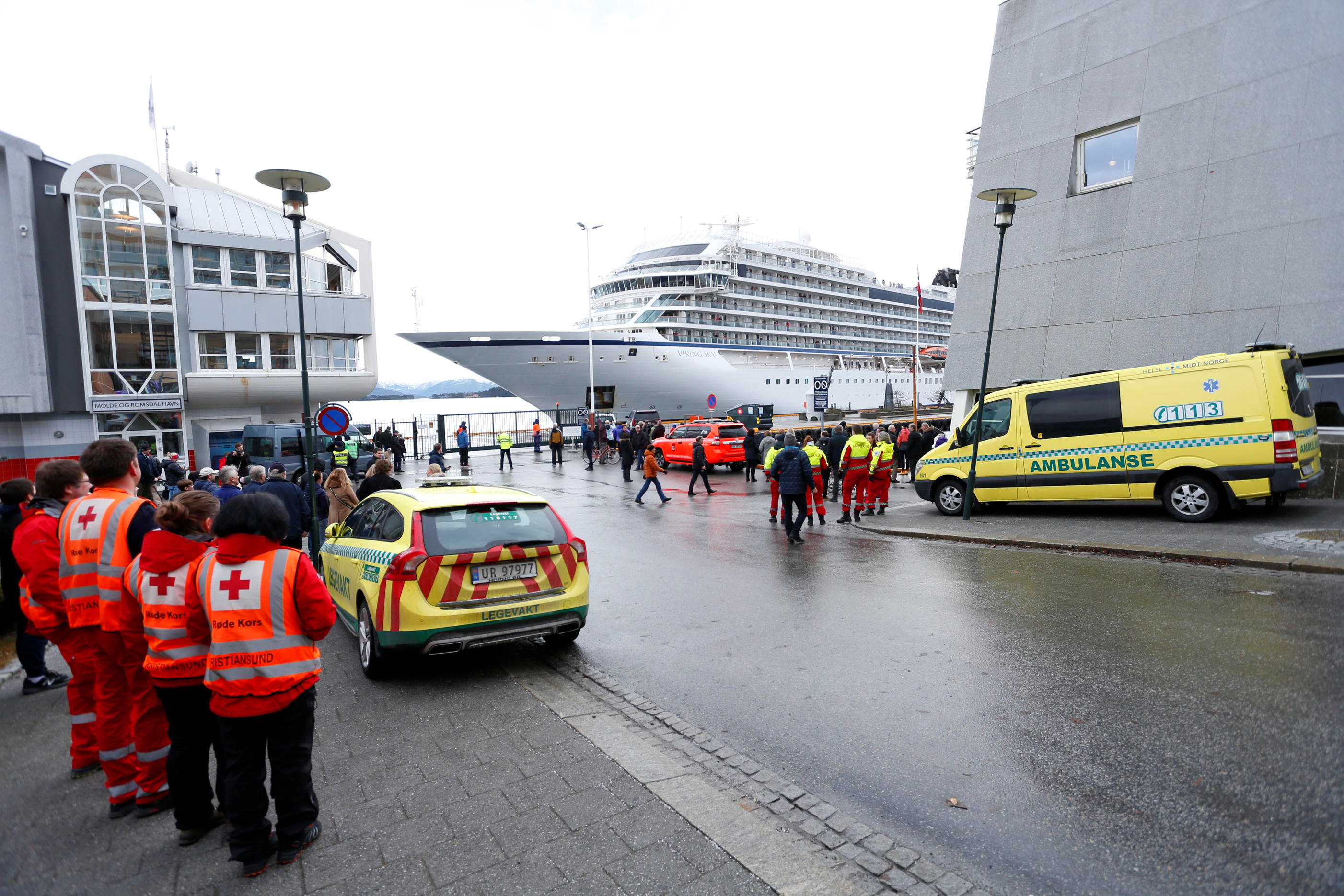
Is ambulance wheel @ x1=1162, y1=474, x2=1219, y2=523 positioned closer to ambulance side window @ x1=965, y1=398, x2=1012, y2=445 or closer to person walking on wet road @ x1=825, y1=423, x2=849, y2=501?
ambulance side window @ x1=965, y1=398, x2=1012, y2=445

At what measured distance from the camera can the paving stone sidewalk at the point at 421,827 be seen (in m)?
2.84

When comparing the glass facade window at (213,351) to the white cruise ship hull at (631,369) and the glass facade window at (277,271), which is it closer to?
the glass facade window at (277,271)

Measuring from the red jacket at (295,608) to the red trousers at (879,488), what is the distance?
35.5 feet

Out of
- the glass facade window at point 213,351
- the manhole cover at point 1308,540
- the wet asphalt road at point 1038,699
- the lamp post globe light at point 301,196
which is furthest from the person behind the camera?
the glass facade window at point 213,351

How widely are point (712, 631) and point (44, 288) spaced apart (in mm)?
24648

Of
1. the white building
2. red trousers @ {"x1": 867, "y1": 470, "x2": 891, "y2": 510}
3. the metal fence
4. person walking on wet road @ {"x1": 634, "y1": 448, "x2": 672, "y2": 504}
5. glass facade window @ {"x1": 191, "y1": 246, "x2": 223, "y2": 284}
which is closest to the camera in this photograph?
red trousers @ {"x1": 867, "y1": 470, "x2": 891, "y2": 510}

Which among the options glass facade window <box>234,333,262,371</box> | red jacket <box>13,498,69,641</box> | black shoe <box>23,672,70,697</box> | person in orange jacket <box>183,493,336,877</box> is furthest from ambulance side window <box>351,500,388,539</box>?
glass facade window <box>234,333,262,371</box>

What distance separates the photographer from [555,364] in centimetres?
4344

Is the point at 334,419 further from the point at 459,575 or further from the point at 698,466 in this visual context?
the point at 459,575

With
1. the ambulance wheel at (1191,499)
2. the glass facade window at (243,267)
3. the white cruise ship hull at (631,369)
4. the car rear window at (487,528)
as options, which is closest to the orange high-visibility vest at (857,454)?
the ambulance wheel at (1191,499)

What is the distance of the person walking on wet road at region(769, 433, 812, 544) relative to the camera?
10633 millimetres

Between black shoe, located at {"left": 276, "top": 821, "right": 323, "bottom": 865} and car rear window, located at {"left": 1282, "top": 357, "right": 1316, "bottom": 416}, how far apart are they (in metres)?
11.2

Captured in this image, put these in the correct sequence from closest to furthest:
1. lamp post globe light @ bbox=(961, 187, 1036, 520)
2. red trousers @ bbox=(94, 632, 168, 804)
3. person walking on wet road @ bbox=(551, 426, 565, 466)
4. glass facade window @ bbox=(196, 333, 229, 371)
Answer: red trousers @ bbox=(94, 632, 168, 804) → lamp post globe light @ bbox=(961, 187, 1036, 520) → glass facade window @ bbox=(196, 333, 229, 371) → person walking on wet road @ bbox=(551, 426, 565, 466)

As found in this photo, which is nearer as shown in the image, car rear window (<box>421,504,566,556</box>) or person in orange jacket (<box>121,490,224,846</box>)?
person in orange jacket (<box>121,490,224,846</box>)
